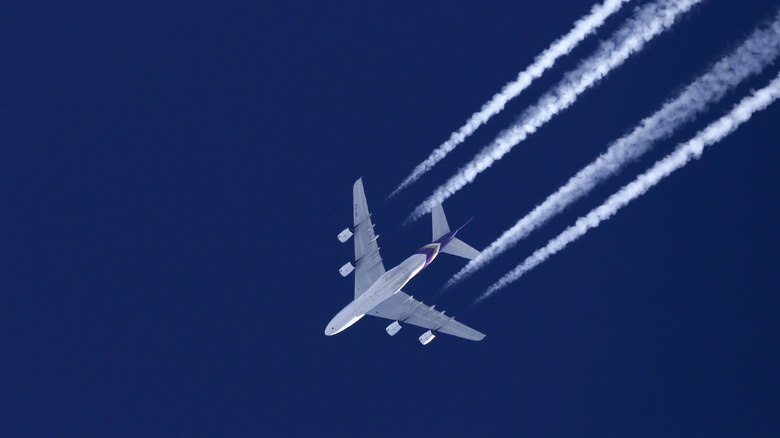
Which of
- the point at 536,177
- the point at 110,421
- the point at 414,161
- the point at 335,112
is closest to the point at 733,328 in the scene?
the point at 536,177

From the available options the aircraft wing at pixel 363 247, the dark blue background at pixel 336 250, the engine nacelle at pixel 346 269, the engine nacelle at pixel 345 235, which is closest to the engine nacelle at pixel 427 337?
the dark blue background at pixel 336 250

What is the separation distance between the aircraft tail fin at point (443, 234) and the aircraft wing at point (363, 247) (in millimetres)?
4246

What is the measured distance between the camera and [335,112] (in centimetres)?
7112

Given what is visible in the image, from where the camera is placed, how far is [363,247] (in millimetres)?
66312

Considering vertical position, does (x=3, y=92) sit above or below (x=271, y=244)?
above

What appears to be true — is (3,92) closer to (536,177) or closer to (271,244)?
(271,244)

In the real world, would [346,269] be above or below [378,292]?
above

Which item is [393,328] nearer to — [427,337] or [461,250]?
[427,337]

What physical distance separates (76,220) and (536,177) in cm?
3226

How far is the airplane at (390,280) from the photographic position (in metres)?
64.2

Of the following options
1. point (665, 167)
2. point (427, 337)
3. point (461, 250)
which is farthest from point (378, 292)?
point (665, 167)

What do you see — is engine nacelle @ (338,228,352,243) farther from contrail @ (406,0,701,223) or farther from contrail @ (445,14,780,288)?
contrail @ (445,14,780,288)

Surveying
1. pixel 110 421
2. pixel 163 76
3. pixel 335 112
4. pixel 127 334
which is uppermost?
pixel 163 76

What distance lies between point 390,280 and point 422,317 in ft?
14.0
